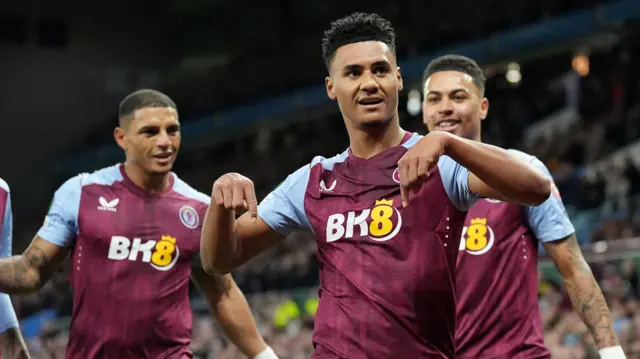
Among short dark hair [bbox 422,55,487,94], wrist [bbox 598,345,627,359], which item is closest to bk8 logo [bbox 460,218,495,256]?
wrist [bbox 598,345,627,359]

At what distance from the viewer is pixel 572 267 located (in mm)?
4668

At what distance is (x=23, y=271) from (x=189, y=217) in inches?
36.7

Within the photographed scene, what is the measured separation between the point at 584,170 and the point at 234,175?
A: 9686mm

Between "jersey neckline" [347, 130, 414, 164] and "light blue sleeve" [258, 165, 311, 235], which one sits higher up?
"jersey neckline" [347, 130, 414, 164]

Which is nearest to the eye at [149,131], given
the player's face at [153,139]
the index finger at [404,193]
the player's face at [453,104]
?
A: the player's face at [153,139]

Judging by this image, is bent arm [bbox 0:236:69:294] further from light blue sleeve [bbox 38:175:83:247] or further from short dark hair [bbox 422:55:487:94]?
short dark hair [bbox 422:55:487:94]

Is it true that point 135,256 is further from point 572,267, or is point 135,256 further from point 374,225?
point 572,267

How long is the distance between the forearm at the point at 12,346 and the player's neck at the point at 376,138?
2.21 meters

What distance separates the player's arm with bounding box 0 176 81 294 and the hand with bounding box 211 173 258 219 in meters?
1.89

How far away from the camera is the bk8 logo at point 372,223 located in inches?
141

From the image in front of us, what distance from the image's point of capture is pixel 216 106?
23125 mm

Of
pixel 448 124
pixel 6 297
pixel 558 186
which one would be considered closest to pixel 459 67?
pixel 448 124

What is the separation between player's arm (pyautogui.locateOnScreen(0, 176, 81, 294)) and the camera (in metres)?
4.99

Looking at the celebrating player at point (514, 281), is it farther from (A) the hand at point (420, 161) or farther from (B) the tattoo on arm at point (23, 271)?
(B) the tattoo on arm at point (23, 271)
